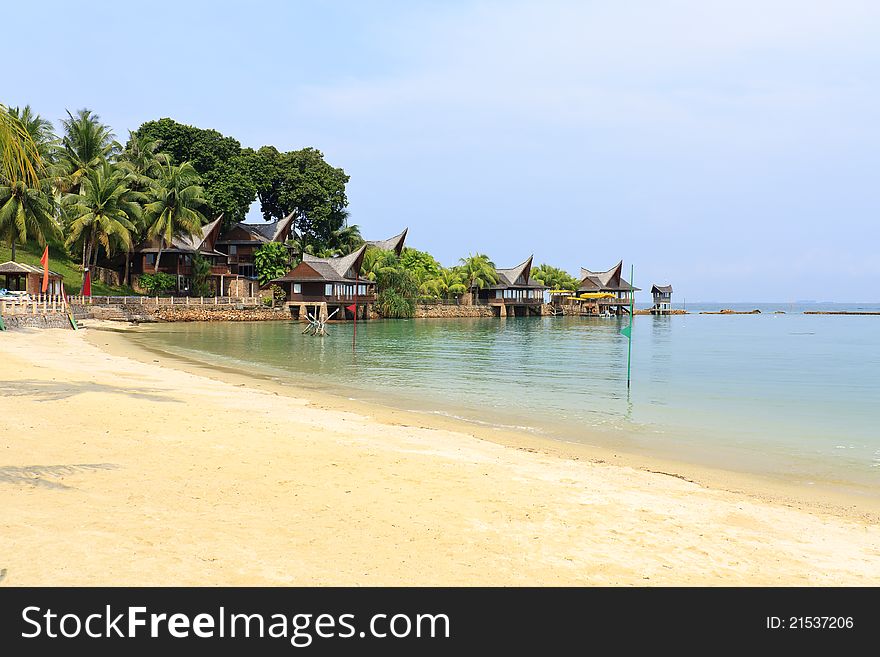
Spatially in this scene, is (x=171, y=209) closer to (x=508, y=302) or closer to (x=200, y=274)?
(x=200, y=274)

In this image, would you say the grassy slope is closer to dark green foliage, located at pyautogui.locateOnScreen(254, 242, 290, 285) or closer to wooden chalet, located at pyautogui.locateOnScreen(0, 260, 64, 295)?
wooden chalet, located at pyautogui.locateOnScreen(0, 260, 64, 295)

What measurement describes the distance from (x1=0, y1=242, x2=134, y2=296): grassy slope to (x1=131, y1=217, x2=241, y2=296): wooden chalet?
11.4ft

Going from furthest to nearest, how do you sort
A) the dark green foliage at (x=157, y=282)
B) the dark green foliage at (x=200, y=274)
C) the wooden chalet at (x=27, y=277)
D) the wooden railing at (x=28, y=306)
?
the dark green foliage at (x=200, y=274)
the dark green foliage at (x=157, y=282)
the wooden chalet at (x=27, y=277)
the wooden railing at (x=28, y=306)

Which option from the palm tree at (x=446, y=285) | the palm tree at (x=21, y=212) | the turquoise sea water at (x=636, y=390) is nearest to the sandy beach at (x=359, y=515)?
the turquoise sea water at (x=636, y=390)

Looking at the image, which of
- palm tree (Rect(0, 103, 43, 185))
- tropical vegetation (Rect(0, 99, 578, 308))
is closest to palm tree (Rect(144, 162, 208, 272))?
tropical vegetation (Rect(0, 99, 578, 308))

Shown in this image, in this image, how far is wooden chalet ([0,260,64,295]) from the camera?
40406 mm

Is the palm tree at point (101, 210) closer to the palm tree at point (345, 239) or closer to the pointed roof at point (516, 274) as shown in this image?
the palm tree at point (345, 239)

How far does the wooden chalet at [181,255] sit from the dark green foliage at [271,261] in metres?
3.53

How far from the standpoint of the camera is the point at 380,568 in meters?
4.82

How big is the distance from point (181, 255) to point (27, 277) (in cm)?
1989

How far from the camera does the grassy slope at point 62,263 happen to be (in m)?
54.1

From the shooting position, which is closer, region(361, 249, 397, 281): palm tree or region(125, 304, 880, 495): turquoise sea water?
region(125, 304, 880, 495): turquoise sea water

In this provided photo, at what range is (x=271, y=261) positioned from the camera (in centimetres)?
6688

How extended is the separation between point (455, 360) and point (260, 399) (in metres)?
14.8
